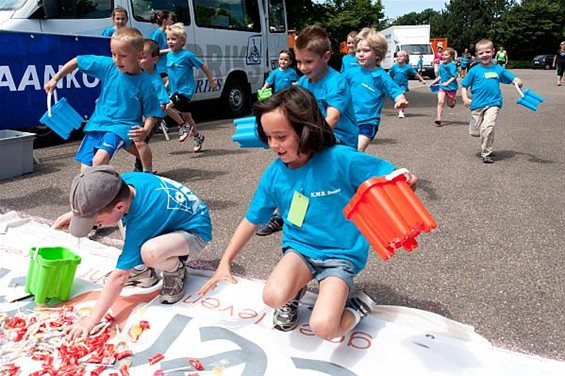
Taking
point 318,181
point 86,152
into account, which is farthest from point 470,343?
point 86,152

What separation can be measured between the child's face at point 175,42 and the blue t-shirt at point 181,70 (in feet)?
0.37

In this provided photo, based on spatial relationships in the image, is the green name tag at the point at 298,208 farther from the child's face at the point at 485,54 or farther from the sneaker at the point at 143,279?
the child's face at the point at 485,54

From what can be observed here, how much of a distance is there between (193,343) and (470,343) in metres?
1.22

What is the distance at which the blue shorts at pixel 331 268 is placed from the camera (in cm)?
224

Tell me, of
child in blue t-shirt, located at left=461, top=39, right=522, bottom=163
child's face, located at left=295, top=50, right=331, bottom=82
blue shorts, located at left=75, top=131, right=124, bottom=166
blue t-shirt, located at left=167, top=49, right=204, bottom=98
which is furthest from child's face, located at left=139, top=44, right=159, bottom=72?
child in blue t-shirt, located at left=461, top=39, right=522, bottom=163

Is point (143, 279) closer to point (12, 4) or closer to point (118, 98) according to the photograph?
point (118, 98)

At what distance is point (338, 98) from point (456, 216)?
1.56m

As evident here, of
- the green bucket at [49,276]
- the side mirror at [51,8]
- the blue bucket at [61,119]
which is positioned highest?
the side mirror at [51,8]

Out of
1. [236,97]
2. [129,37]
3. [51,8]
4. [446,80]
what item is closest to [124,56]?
[129,37]

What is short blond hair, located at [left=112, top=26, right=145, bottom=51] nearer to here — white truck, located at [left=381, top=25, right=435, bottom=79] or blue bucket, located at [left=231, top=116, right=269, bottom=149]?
blue bucket, located at [left=231, top=116, right=269, bottom=149]

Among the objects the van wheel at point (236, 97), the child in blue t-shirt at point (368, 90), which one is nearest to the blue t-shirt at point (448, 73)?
the van wheel at point (236, 97)

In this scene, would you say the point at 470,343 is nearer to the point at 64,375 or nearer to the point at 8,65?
the point at 64,375

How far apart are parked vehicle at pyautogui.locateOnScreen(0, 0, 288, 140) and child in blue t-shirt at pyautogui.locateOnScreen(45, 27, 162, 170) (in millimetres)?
A: 2644

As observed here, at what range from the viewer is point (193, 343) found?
2.37 m
